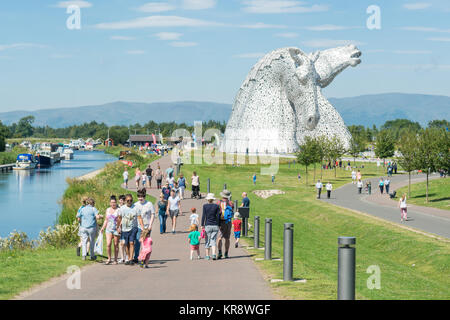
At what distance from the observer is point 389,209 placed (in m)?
33.6

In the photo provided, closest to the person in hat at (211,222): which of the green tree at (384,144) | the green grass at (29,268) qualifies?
the green grass at (29,268)

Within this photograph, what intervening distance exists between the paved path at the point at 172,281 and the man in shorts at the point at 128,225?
1.68 feet

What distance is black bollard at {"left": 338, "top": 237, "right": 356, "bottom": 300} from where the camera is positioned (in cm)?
873

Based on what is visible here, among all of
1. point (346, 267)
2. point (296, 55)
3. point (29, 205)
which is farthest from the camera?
point (296, 55)

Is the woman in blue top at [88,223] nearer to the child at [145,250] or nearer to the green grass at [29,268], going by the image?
the green grass at [29,268]

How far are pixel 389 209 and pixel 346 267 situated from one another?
26.0 metres

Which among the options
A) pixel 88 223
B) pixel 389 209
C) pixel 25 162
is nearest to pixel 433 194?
pixel 389 209

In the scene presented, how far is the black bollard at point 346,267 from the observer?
873 centimetres

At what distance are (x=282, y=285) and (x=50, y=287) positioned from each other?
429 centimetres

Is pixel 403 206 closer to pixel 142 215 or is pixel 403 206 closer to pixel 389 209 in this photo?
pixel 389 209

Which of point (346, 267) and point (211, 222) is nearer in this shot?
point (346, 267)

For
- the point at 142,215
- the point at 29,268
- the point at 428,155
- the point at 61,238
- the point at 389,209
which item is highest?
the point at 428,155

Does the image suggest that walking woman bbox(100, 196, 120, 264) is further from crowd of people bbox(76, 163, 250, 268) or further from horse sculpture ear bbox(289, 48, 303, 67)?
Result: horse sculpture ear bbox(289, 48, 303, 67)
